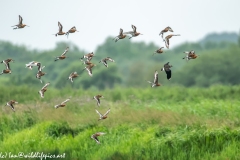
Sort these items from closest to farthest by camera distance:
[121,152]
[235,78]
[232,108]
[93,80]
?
[121,152]
[232,108]
[235,78]
[93,80]

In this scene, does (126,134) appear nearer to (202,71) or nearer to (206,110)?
(206,110)

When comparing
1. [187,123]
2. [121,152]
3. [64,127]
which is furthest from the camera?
[64,127]

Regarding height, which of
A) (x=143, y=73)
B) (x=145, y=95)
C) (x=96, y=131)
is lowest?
(x=143, y=73)

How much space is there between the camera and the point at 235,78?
6550 cm

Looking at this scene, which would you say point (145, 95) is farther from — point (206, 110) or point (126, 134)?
point (126, 134)

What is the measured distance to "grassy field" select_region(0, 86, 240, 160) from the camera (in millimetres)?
15625

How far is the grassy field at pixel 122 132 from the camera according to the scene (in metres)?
15.6

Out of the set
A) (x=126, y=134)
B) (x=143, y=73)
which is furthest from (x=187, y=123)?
(x=143, y=73)

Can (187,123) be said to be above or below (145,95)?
above

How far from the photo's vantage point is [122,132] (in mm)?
18281

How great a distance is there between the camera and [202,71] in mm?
68562

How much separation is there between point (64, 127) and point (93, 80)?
176 feet

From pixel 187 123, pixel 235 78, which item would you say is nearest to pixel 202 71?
pixel 235 78

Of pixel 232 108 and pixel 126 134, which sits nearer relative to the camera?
pixel 126 134
